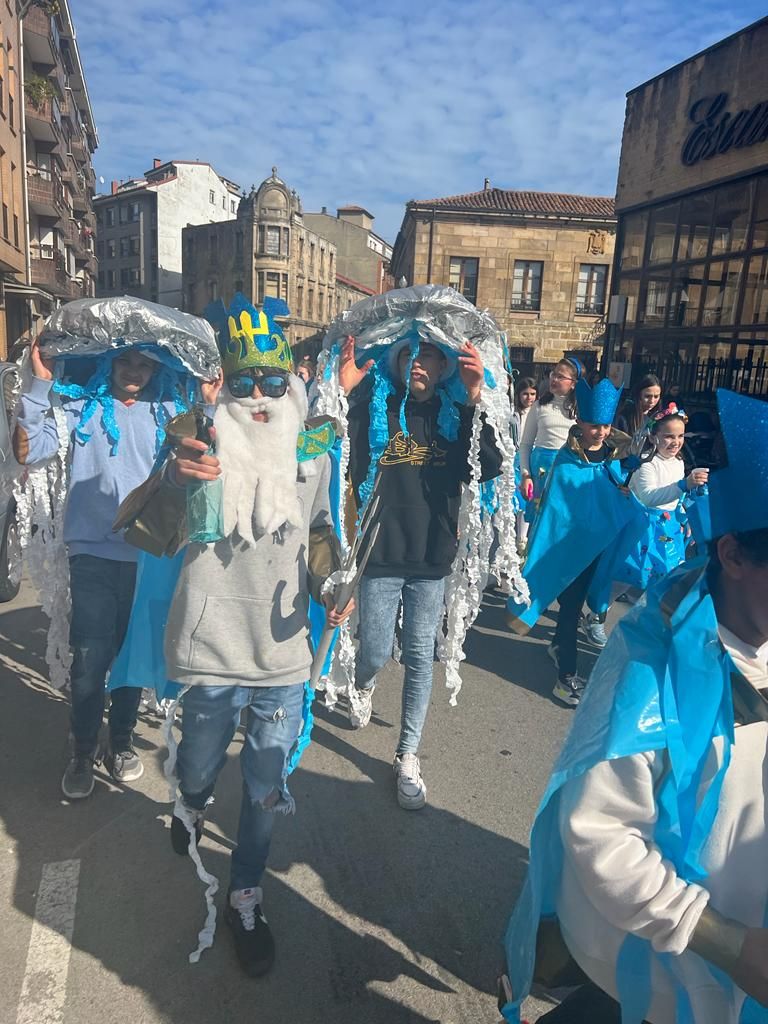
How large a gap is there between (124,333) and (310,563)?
1.51m

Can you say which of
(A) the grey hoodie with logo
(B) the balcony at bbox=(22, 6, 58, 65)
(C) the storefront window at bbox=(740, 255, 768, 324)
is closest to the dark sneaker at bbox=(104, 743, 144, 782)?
(A) the grey hoodie with logo

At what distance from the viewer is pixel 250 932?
233 cm

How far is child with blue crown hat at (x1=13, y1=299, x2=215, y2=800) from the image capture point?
10.1 ft

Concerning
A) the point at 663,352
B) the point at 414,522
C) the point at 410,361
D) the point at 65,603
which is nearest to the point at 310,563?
the point at 414,522

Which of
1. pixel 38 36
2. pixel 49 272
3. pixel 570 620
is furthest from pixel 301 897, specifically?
pixel 38 36

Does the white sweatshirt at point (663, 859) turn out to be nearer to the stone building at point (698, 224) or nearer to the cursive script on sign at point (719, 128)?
the stone building at point (698, 224)

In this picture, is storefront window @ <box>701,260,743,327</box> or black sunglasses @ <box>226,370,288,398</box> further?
storefront window @ <box>701,260,743,327</box>

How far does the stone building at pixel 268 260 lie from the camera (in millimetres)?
49344

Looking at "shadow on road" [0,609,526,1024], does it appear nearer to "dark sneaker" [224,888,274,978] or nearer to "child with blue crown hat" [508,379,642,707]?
"dark sneaker" [224,888,274,978]

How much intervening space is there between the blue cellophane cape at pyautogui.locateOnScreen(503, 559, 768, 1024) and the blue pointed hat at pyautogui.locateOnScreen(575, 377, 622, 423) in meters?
3.27

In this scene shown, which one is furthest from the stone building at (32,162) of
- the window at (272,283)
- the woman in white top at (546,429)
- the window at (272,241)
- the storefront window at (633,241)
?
the woman in white top at (546,429)

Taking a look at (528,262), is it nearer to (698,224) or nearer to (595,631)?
(698,224)

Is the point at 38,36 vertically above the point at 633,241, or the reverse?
the point at 38,36

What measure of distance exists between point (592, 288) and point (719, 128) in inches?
659
